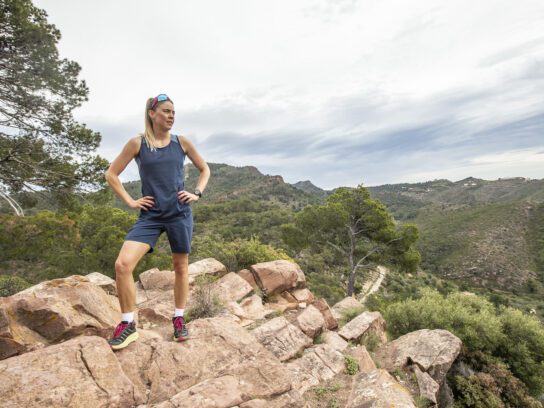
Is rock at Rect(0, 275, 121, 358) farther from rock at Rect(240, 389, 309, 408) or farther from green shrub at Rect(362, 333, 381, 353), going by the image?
green shrub at Rect(362, 333, 381, 353)

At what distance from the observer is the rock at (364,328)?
6.80m

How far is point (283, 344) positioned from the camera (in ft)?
17.5

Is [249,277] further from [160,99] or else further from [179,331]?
[160,99]

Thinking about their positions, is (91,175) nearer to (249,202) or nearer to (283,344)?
(283,344)

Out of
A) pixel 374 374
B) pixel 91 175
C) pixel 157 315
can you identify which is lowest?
pixel 374 374

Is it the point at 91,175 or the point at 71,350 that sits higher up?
the point at 91,175

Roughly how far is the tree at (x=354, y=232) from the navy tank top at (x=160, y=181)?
51.8 feet

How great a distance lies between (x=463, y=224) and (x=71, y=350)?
223 feet

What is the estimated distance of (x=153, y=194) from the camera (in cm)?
311

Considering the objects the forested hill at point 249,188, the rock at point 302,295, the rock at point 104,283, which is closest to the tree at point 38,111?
the rock at point 104,283

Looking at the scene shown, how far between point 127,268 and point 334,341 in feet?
15.3

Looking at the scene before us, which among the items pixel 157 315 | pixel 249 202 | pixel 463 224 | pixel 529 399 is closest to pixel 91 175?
pixel 157 315

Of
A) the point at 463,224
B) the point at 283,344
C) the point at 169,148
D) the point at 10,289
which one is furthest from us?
the point at 463,224

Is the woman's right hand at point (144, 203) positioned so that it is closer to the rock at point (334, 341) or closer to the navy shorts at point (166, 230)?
the navy shorts at point (166, 230)
